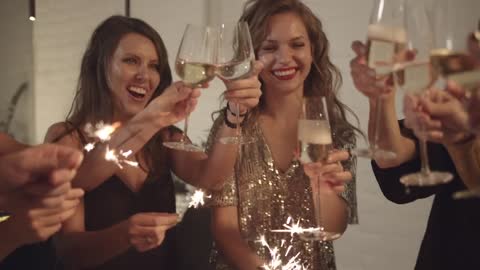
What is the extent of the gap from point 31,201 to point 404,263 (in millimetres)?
1846

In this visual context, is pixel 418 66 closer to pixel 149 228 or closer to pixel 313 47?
pixel 149 228

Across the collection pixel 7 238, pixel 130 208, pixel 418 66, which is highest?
pixel 418 66

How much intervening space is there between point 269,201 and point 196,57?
21.6 inches

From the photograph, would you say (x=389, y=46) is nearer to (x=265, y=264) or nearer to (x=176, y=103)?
(x=176, y=103)

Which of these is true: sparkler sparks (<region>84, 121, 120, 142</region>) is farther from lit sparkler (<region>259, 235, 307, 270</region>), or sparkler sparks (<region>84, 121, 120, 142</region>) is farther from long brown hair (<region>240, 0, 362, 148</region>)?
lit sparkler (<region>259, 235, 307, 270</region>)

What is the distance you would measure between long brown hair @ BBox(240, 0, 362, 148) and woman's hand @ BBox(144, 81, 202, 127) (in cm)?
35

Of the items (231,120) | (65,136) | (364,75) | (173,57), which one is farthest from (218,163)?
(173,57)

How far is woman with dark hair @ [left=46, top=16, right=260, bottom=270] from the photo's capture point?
1.36 meters

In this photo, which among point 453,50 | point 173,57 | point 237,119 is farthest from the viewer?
point 173,57

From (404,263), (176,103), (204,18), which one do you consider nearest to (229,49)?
(176,103)

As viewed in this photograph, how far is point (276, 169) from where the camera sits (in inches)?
64.6

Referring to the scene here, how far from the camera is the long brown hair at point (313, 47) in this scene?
5.41 feet

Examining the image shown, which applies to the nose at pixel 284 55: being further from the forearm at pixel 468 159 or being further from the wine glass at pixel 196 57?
the forearm at pixel 468 159

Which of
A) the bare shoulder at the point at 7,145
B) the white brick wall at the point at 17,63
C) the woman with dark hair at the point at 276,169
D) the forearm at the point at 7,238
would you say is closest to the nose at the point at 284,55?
the woman with dark hair at the point at 276,169
